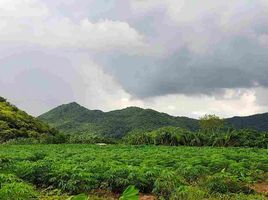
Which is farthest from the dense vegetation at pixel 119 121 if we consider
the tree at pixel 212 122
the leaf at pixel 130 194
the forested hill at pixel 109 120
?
the leaf at pixel 130 194

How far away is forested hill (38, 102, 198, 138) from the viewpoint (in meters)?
120

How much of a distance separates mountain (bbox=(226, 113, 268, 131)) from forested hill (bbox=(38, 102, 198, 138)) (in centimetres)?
1683

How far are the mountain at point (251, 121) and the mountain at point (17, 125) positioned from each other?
86.9 meters

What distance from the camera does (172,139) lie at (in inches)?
2088

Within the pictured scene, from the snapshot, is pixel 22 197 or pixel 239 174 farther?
pixel 239 174

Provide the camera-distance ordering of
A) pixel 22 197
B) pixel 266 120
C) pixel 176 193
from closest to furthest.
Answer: pixel 22 197, pixel 176 193, pixel 266 120

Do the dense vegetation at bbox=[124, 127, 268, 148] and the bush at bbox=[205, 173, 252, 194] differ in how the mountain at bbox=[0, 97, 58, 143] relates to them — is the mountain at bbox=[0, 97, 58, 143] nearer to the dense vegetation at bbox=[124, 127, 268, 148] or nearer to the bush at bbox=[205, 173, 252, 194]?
the dense vegetation at bbox=[124, 127, 268, 148]

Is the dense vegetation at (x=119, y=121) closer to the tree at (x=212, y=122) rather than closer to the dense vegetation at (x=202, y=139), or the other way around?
the tree at (x=212, y=122)

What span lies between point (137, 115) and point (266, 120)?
39743 mm

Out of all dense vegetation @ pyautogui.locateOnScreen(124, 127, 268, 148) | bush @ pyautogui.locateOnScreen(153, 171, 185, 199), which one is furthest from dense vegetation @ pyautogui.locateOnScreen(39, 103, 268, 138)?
bush @ pyautogui.locateOnScreen(153, 171, 185, 199)

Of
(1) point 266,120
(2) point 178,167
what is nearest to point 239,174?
(2) point 178,167

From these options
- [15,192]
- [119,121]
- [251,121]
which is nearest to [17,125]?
[15,192]

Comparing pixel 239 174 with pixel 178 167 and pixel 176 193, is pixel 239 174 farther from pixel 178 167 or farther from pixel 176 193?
pixel 176 193

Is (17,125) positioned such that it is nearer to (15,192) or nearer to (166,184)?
(166,184)
